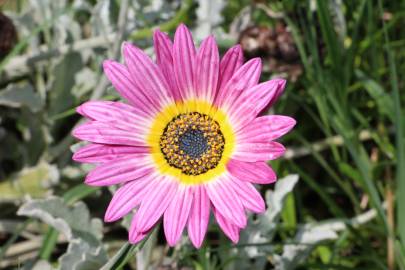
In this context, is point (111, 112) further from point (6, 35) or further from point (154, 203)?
point (6, 35)

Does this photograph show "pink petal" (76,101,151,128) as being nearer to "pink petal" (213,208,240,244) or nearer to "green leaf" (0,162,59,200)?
"pink petal" (213,208,240,244)

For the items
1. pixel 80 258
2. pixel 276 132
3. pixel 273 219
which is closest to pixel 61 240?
pixel 80 258

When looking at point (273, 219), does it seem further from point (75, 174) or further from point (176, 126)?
point (75, 174)

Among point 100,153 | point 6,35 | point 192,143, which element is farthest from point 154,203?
point 6,35

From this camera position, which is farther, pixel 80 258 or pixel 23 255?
pixel 23 255

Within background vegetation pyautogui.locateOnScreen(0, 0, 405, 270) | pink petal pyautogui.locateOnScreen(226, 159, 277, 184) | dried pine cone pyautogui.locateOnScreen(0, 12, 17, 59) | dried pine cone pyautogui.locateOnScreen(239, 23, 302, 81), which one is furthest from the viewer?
dried pine cone pyautogui.locateOnScreen(0, 12, 17, 59)

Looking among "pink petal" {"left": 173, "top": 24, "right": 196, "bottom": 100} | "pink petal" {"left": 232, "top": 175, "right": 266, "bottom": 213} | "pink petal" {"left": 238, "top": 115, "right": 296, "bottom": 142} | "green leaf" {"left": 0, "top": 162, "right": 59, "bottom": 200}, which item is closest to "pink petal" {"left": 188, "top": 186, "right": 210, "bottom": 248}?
"pink petal" {"left": 232, "top": 175, "right": 266, "bottom": 213}
